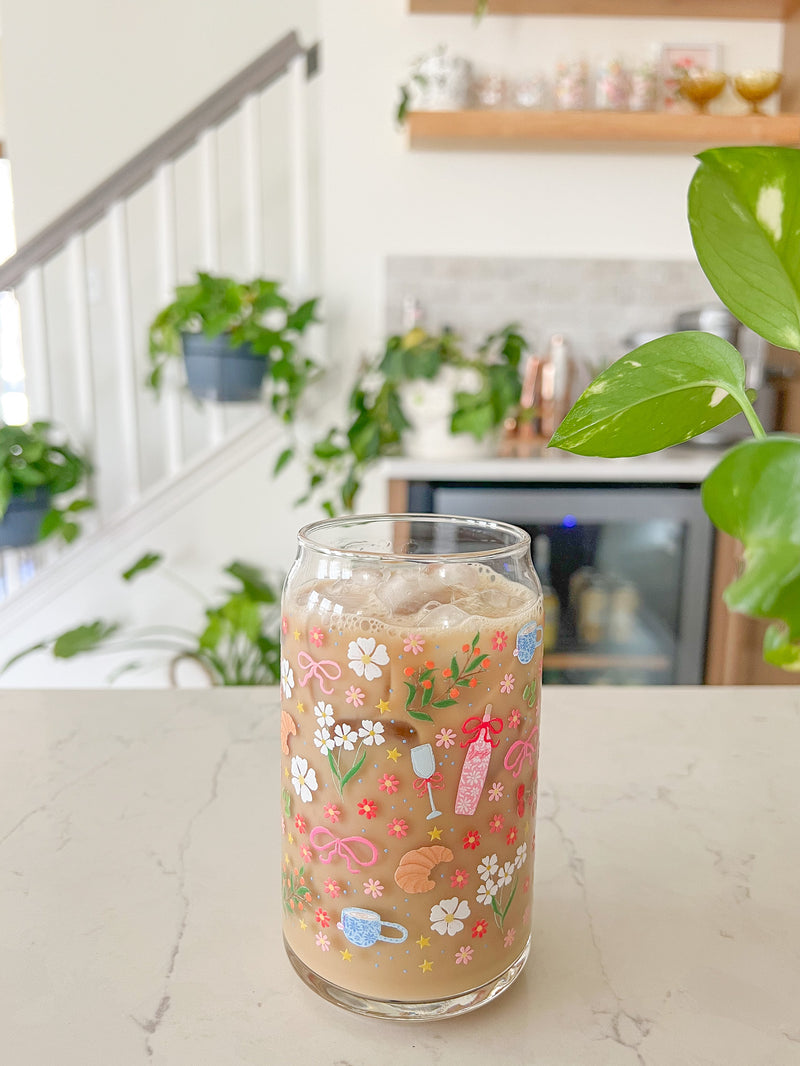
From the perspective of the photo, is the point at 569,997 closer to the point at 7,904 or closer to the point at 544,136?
the point at 7,904

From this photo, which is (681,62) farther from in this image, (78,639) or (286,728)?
(286,728)

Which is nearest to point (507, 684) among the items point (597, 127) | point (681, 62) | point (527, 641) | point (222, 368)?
point (527, 641)

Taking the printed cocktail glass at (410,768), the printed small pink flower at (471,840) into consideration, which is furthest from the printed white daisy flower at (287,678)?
the printed small pink flower at (471,840)

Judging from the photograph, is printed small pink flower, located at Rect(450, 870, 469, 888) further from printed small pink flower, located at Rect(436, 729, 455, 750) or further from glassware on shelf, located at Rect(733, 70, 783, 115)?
glassware on shelf, located at Rect(733, 70, 783, 115)

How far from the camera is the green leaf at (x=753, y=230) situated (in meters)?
0.31

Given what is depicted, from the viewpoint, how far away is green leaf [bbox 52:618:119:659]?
209 centimetres

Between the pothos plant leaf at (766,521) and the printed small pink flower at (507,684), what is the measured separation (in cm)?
15

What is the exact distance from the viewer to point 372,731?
38 centimetres

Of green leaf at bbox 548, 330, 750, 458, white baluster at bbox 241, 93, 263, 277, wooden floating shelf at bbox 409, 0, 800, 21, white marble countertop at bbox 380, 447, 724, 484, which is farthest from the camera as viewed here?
white baluster at bbox 241, 93, 263, 277

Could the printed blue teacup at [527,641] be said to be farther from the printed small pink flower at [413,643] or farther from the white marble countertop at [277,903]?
the white marble countertop at [277,903]

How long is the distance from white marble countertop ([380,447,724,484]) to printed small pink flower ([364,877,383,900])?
1660 mm

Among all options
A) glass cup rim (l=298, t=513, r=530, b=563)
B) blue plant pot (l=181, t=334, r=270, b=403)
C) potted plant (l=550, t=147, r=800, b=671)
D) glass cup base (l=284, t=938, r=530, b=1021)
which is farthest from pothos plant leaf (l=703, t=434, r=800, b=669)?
blue plant pot (l=181, t=334, r=270, b=403)

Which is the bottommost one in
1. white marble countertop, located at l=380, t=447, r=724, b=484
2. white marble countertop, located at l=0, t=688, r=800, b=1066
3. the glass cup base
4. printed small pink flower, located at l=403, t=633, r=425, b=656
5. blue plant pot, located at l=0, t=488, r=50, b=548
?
blue plant pot, located at l=0, t=488, r=50, b=548

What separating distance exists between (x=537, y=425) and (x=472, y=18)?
1083mm
